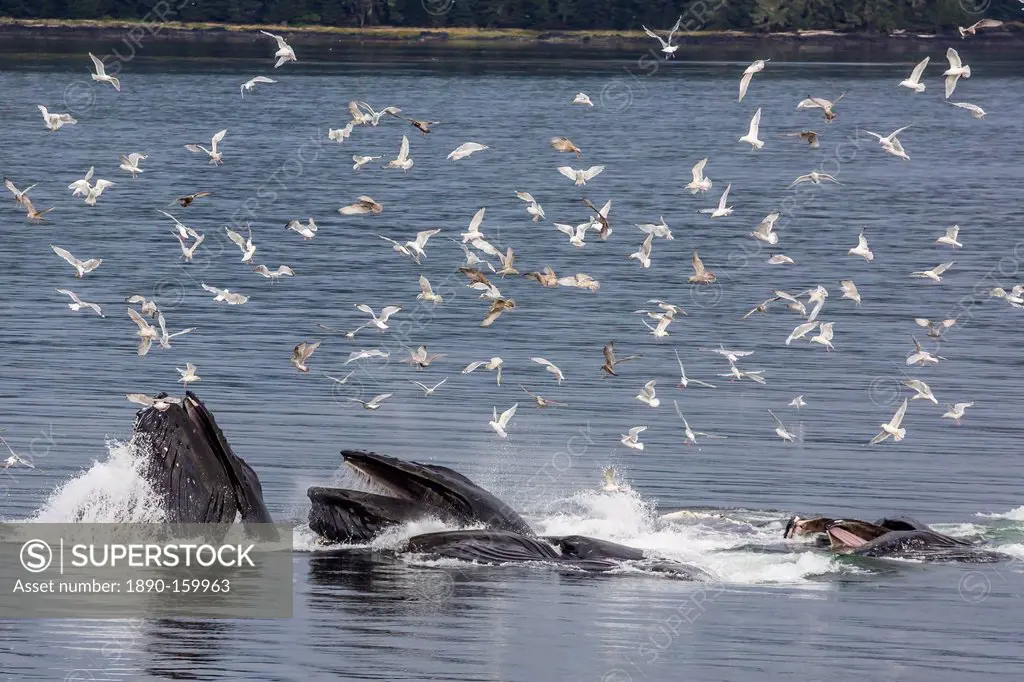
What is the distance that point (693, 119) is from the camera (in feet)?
331

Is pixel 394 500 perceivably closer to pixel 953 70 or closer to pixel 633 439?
pixel 633 439

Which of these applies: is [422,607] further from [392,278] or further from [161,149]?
[161,149]

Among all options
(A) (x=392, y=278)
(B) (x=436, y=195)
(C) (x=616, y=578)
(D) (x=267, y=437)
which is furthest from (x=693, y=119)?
(C) (x=616, y=578)

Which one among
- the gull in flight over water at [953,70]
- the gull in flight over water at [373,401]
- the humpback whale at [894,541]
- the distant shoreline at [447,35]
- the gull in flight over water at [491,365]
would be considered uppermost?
the distant shoreline at [447,35]

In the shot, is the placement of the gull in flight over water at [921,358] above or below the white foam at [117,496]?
above

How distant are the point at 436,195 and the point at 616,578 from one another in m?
45.7

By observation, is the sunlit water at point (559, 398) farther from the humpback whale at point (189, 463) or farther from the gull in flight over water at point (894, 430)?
the gull in flight over water at point (894, 430)

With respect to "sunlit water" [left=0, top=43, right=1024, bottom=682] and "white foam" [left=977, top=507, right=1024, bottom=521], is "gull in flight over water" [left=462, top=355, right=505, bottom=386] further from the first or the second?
"white foam" [left=977, top=507, right=1024, bottom=521]

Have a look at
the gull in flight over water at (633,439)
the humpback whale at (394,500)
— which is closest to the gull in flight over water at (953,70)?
the gull in flight over water at (633,439)

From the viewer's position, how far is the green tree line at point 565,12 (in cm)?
15850

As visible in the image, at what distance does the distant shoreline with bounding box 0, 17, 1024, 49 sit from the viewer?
509 ft

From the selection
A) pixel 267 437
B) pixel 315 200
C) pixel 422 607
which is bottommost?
pixel 422 607

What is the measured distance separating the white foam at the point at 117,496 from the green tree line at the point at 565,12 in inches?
5403

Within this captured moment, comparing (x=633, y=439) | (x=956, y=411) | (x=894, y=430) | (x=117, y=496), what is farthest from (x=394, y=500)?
(x=956, y=411)
